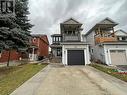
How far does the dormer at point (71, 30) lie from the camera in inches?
931

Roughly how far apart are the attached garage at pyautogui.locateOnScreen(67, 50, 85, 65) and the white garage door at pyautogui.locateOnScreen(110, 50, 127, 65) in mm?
5006

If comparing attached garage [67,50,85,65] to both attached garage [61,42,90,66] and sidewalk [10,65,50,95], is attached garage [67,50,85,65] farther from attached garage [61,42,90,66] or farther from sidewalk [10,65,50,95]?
sidewalk [10,65,50,95]

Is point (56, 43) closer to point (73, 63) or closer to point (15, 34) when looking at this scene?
point (73, 63)

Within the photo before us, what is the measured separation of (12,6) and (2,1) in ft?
4.06

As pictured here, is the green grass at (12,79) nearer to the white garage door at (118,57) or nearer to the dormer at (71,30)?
the dormer at (71,30)

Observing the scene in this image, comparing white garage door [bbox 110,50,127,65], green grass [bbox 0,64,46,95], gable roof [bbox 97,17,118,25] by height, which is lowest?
green grass [bbox 0,64,46,95]

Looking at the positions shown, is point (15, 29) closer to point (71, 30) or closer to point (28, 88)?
point (28, 88)

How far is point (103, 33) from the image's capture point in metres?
24.4

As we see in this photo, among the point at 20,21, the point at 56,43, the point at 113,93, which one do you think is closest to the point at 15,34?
the point at 20,21

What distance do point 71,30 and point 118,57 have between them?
11.1m

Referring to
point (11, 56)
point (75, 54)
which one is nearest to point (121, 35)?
point (75, 54)

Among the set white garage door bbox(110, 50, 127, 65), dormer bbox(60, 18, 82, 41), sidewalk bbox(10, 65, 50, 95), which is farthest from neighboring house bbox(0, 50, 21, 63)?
white garage door bbox(110, 50, 127, 65)

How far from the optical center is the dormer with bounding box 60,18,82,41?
23656 millimetres

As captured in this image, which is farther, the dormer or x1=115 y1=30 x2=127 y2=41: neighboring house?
x1=115 y1=30 x2=127 y2=41: neighboring house
